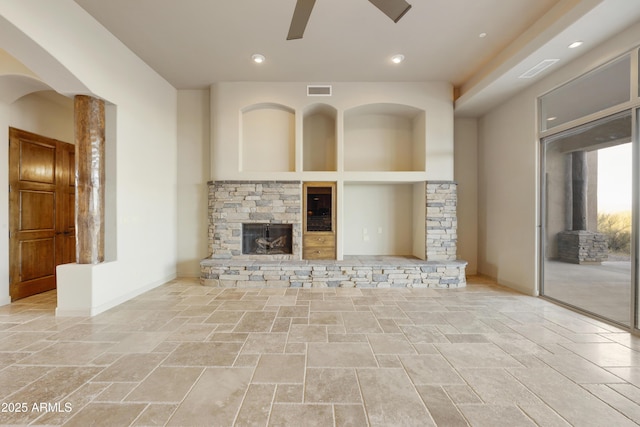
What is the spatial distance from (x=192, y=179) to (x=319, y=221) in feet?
8.19

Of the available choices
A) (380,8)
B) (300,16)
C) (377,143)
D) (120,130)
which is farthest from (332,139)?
(120,130)

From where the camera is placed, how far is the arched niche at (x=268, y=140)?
16.2 ft

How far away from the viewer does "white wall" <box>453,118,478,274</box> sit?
514 centimetres

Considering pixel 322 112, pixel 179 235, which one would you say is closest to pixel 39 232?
pixel 179 235

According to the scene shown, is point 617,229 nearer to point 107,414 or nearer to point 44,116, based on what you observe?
point 107,414

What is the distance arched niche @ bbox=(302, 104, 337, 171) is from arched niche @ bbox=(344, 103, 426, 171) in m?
0.30

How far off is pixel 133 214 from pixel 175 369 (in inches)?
105

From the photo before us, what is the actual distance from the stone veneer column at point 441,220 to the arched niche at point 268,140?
258 centimetres

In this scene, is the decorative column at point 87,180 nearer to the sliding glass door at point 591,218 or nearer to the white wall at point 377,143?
the white wall at point 377,143

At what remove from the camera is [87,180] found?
325cm

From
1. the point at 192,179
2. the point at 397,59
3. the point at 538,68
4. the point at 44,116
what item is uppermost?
the point at 397,59

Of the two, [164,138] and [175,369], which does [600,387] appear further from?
[164,138]

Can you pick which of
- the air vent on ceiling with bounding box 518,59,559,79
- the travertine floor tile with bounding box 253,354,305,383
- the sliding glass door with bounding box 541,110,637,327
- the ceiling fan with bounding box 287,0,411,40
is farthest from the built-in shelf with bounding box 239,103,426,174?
the travertine floor tile with bounding box 253,354,305,383

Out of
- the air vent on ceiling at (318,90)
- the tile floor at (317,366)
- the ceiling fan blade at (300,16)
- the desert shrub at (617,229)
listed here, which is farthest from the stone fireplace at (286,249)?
the ceiling fan blade at (300,16)
